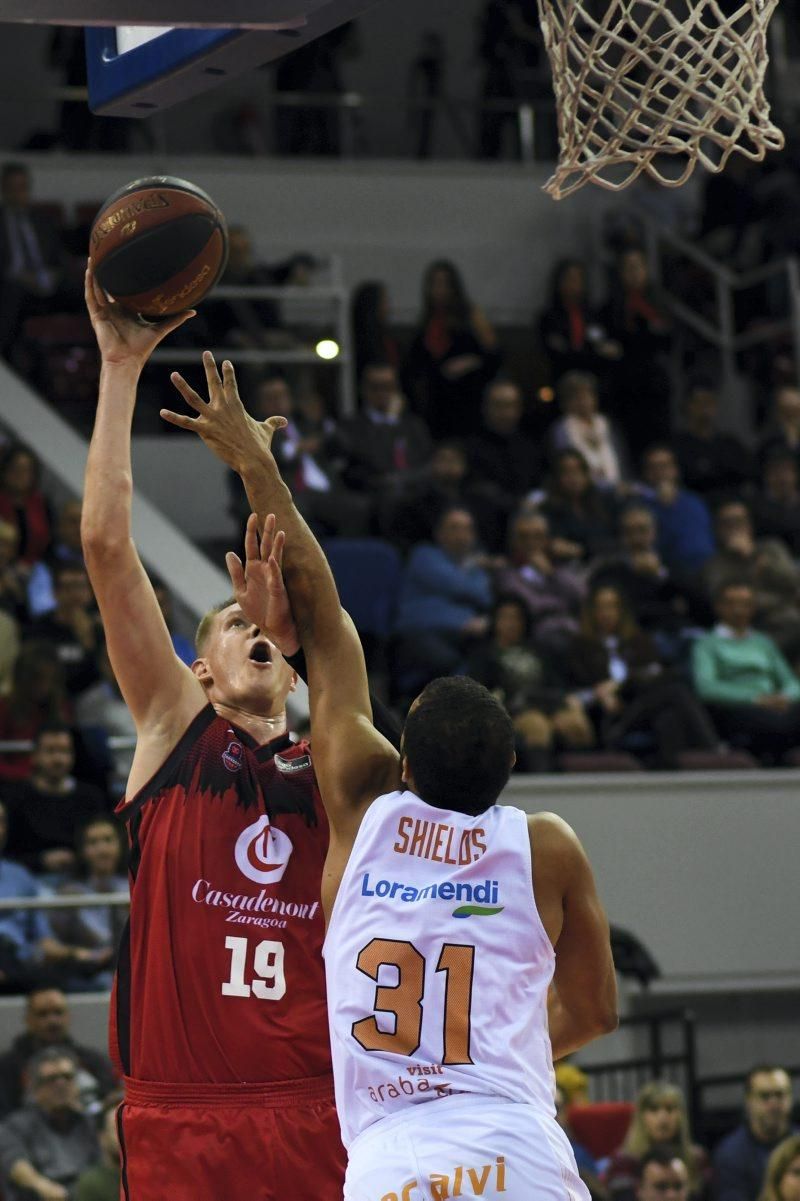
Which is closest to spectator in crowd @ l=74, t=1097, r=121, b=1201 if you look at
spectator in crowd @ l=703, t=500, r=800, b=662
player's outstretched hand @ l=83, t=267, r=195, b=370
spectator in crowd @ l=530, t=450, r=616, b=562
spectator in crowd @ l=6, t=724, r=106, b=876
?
spectator in crowd @ l=6, t=724, r=106, b=876

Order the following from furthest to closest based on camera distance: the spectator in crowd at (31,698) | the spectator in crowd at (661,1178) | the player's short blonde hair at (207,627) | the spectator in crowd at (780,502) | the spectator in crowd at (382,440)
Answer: the spectator in crowd at (780,502)
the spectator in crowd at (382,440)
the spectator in crowd at (31,698)
the spectator in crowd at (661,1178)
the player's short blonde hair at (207,627)

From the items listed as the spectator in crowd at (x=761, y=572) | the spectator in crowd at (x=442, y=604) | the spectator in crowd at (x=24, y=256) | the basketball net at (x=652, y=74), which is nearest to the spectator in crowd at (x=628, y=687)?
the spectator in crowd at (x=442, y=604)

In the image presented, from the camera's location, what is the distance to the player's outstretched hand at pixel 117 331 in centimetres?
483

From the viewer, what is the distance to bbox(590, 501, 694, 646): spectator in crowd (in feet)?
39.5

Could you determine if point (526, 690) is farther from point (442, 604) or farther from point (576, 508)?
point (576, 508)

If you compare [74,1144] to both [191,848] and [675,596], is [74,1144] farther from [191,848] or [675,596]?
[675,596]

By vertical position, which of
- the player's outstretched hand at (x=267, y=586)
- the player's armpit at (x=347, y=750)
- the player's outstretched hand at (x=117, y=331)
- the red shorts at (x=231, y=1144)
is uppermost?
the player's outstretched hand at (x=117, y=331)

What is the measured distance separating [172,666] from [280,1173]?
1.16 meters

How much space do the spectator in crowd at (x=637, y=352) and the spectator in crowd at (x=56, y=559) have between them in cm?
464

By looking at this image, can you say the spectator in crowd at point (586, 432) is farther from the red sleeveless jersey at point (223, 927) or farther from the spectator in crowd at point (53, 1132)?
the red sleeveless jersey at point (223, 927)

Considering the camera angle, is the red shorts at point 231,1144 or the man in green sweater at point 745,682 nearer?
the red shorts at point 231,1144

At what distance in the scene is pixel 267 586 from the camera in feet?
13.7

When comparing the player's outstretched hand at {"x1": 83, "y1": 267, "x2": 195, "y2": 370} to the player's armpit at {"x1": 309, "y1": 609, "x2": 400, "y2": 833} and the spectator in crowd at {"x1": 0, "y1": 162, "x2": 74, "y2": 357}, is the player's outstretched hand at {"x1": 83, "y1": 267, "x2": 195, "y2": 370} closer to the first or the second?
the player's armpit at {"x1": 309, "y1": 609, "x2": 400, "y2": 833}

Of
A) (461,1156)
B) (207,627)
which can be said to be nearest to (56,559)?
(207,627)
